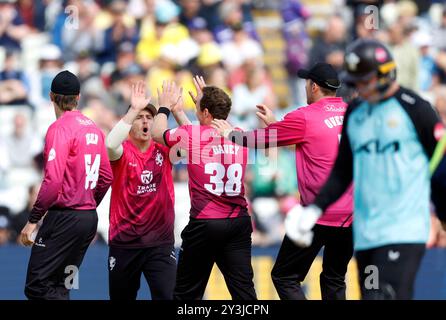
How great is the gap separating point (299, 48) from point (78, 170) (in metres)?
9.02

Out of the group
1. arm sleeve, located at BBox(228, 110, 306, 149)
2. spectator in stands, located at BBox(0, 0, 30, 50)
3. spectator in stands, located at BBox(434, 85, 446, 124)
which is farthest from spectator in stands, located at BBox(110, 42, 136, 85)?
arm sleeve, located at BBox(228, 110, 306, 149)

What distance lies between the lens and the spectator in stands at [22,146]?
15.5 meters

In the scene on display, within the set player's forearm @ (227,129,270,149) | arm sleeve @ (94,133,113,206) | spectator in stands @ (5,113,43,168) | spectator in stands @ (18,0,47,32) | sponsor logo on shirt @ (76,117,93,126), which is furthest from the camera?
spectator in stands @ (18,0,47,32)

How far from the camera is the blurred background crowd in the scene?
15914mm

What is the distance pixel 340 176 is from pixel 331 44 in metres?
10.5

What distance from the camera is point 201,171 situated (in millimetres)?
9547

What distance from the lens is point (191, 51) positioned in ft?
56.9

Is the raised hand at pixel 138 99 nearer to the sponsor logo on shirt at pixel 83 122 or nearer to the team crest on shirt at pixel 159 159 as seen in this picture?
the sponsor logo on shirt at pixel 83 122

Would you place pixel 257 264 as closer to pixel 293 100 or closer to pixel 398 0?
pixel 293 100

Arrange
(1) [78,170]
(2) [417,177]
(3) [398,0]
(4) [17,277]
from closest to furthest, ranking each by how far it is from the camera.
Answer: (2) [417,177]
(1) [78,170]
(4) [17,277]
(3) [398,0]

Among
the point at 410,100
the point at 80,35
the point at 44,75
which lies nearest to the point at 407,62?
the point at 80,35

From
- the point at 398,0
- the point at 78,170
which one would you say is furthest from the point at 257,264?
the point at 398,0

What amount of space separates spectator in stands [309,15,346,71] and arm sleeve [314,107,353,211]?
9.89 m

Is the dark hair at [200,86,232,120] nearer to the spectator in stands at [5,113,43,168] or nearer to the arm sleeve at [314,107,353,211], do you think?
the arm sleeve at [314,107,353,211]
